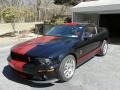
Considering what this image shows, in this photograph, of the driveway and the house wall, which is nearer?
the driveway

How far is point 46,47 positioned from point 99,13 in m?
11.4

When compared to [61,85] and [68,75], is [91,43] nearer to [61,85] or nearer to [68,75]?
[68,75]

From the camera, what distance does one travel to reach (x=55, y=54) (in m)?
4.61

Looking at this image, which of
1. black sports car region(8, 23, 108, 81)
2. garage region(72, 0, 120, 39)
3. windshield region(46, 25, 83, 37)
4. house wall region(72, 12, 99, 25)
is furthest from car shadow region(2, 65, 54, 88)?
house wall region(72, 12, 99, 25)

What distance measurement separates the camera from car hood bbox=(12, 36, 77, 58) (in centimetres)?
466

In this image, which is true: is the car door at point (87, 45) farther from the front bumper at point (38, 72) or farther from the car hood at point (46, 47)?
the front bumper at point (38, 72)

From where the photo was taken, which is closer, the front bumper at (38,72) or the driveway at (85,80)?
the front bumper at (38,72)

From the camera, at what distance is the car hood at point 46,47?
4.66 m

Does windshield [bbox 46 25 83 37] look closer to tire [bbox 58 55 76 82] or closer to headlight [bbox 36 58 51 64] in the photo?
tire [bbox 58 55 76 82]

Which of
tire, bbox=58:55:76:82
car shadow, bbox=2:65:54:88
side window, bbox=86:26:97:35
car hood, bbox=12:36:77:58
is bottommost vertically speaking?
car shadow, bbox=2:65:54:88

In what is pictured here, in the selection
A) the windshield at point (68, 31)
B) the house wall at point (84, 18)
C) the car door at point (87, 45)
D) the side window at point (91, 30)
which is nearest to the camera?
the car door at point (87, 45)

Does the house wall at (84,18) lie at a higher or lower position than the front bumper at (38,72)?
higher

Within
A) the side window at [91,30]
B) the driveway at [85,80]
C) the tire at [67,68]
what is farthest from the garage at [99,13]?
the tire at [67,68]

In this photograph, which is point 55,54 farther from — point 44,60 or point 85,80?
point 85,80
